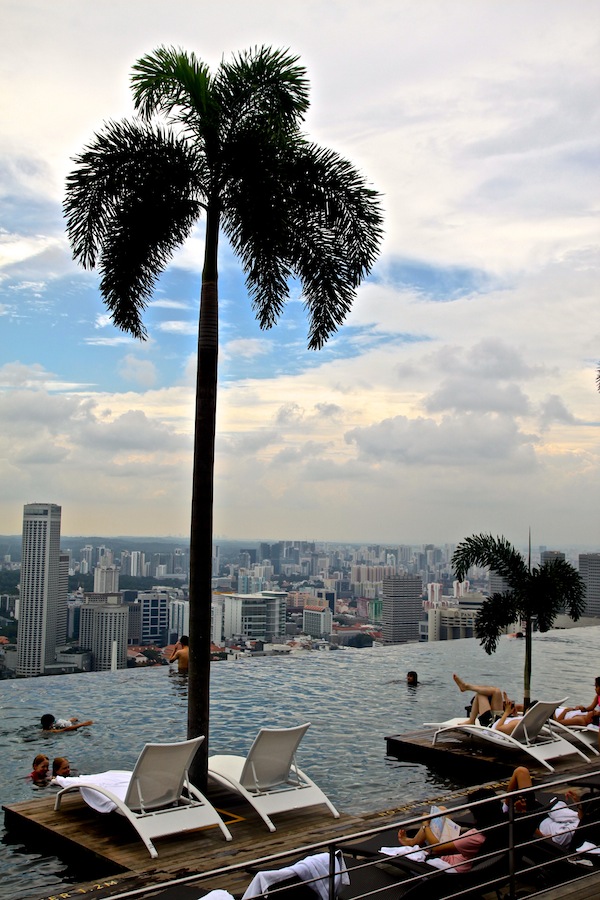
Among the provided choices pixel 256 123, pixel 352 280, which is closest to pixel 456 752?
pixel 352 280

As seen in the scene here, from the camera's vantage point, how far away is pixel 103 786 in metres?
7.73

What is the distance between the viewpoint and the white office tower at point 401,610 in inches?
1205

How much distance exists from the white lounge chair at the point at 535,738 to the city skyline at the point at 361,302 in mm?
4216

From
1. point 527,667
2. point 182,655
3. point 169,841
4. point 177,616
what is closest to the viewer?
point 169,841

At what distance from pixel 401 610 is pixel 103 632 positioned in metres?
13.9

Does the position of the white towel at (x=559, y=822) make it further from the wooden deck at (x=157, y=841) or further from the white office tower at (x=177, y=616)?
the white office tower at (x=177, y=616)

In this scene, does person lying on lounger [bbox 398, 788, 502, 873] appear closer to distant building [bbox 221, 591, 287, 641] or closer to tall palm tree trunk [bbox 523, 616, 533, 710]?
tall palm tree trunk [bbox 523, 616, 533, 710]

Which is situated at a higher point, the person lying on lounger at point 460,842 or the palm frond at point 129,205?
the palm frond at point 129,205

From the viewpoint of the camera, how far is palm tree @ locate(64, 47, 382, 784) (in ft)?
30.0

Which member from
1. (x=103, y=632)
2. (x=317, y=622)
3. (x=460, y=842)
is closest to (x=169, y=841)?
(x=460, y=842)

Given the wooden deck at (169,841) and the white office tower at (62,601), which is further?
the white office tower at (62,601)

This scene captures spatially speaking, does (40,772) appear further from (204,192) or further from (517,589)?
(517,589)

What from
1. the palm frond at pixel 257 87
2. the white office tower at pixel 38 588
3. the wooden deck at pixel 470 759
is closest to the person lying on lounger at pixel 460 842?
the wooden deck at pixel 470 759

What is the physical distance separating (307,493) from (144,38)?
24722 mm
